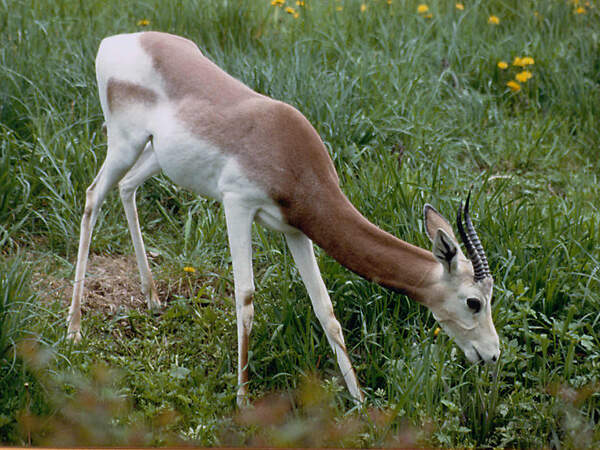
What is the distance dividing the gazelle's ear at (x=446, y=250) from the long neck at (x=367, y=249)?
8cm

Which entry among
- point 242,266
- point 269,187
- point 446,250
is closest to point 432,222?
point 446,250

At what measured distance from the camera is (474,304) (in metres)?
3.22

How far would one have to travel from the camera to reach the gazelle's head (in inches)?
124

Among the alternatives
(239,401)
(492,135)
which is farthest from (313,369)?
(492,135)

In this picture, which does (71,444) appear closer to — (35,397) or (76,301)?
(35,397)

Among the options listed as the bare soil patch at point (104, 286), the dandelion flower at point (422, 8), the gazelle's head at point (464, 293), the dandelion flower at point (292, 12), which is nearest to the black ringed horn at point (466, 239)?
the gazelle's head at point (464, 293)

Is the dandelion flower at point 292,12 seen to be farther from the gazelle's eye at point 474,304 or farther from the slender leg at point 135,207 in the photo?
the gazelle's eye at point 474,304

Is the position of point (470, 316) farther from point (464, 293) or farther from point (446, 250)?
point (446, 250)

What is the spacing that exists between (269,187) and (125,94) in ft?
3.11

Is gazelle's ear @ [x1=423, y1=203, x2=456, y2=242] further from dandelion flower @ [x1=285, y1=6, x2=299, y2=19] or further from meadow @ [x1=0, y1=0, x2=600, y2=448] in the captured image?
dandelion flower @ [x1=285, y1=6, x2=299, y2=19]

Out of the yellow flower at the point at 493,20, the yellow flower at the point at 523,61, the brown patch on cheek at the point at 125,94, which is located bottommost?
the yellow flower at the point at 523,61

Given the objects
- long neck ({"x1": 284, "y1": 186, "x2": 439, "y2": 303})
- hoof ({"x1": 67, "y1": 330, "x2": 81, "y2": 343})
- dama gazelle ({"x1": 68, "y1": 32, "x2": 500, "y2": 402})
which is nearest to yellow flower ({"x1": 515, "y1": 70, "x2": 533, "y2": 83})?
dama gazelle ({"x1": 68, "y1": 32, "x2": 500, "y2": 402})

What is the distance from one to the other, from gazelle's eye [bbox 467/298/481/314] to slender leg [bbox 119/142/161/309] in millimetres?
1800

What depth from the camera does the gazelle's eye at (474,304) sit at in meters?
3.20
